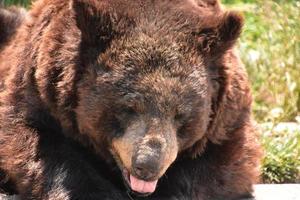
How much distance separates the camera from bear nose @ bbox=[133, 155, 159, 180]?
4832 millimetres

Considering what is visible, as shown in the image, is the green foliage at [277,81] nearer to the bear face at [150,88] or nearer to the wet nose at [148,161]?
the bear face at [150,88]

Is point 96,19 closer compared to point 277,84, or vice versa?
point 96,19

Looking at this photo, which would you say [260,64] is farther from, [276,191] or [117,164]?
[117,164]

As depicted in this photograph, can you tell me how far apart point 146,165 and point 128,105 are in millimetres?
400

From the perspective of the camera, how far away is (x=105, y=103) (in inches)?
202

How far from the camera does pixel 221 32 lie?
17.7ft

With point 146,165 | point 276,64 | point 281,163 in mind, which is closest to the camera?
point 146,165

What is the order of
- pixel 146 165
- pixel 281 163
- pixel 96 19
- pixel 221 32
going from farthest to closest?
pixel 281 163
pixel 221 32
pixel 96 19
pixel 146 165

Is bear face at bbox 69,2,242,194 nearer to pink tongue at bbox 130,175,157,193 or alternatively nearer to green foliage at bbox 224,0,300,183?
pink tongue at bbox 130,175,157,193

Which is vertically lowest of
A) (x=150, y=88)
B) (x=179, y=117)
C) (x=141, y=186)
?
(x=141, y=186)

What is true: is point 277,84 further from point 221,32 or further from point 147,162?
point 147,162

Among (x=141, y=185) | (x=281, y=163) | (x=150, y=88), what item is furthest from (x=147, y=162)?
(x=281, y=163)

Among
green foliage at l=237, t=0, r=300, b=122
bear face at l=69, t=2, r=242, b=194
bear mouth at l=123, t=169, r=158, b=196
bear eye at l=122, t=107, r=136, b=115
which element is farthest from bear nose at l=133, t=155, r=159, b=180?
green foliage at l=237, t=0, r=300, b=122

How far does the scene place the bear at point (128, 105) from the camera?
505 centimetres
